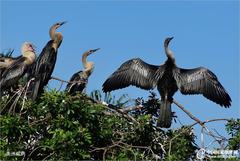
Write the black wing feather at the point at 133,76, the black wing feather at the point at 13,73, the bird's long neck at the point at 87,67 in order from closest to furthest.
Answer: the black wing feather at the point at 13,73, the black wing feather at the point at 133,76, the bird's long neck at the point at 87,67

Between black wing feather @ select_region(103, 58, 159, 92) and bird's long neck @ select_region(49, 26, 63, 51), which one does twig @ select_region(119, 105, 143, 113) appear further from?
bird's long neck @ select_region(49, 26, 63, 51)

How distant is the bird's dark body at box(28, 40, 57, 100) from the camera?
7793 millimetres

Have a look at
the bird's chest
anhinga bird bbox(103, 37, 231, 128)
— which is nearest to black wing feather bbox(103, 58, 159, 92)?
anhinga bird bbox(103, 37, 231, 128)

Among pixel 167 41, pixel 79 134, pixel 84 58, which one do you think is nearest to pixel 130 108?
pixel 79 134

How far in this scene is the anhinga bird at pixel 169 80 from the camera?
8438 mm

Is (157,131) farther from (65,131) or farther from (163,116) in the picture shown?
(65,131)

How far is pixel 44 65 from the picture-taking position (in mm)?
8086

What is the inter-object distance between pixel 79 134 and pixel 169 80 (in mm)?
2289

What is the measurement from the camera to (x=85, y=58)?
10.9m

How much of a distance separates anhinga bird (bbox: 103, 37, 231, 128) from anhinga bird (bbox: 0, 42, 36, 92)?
3.80 feet

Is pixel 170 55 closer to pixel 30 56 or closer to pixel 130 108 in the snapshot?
pixel 130 108

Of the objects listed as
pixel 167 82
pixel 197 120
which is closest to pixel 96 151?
pixel 197 120

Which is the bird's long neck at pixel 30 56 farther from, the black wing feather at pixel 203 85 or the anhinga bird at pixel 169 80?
the black wing feather at pixel 203 85

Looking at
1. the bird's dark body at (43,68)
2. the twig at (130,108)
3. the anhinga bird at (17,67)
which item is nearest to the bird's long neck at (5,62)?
the anhinga bird at (17,67)
